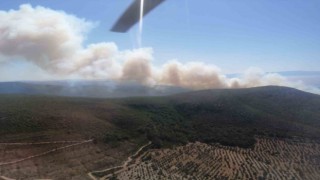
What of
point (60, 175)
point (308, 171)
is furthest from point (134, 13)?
point (308, 171)

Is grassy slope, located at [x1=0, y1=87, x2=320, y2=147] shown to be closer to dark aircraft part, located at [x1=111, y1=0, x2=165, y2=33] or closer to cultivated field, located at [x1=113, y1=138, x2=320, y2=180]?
cultivated field, located at [x1=113, y1=138, x2=320, y2=180]

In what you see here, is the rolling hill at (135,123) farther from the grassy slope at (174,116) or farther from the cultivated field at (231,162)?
the cultivated field at (231,162)

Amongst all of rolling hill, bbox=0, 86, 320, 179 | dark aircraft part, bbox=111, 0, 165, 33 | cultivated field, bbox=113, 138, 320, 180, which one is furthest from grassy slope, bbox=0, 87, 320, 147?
dark aircraft part, bbox=111, 0, 165, 33

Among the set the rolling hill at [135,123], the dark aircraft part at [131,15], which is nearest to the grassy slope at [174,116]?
the rolling hill at [135,123]

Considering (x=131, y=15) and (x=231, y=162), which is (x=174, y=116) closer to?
(x=231, y=162)

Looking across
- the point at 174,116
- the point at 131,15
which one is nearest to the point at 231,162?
Answer: the point at 174,116
